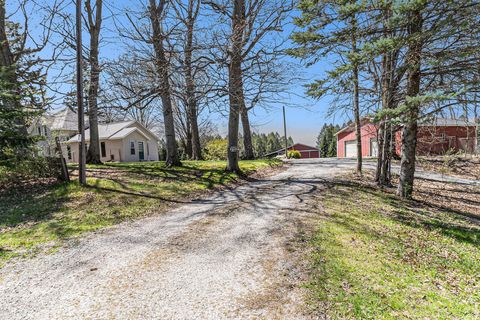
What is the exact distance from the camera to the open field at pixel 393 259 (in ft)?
10.0

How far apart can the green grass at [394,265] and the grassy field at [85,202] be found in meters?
4.37

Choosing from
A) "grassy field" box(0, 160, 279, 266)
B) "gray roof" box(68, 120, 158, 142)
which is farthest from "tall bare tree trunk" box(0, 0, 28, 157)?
"gray roof" box(68, 120, 158, 142)

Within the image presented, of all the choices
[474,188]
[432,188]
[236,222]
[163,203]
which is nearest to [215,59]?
[163,203]

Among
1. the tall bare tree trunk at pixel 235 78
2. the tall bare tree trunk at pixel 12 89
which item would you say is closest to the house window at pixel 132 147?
the tall bare tree trunk at pixel 12 89

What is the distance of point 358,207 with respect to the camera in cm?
707

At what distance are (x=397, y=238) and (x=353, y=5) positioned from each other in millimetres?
4927

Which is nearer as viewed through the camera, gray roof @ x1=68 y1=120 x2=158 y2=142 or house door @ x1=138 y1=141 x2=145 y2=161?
gray roof @ x1=68 y1=120 x2=158 y2=142

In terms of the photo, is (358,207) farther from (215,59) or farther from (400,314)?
(215,59)

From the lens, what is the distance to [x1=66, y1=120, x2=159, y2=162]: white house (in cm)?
2377

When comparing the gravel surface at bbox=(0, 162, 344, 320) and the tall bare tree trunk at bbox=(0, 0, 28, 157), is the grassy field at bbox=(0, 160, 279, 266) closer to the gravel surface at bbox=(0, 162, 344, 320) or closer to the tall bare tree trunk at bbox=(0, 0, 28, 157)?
the gravel surface at bbox=(0, 162, 344, 320)

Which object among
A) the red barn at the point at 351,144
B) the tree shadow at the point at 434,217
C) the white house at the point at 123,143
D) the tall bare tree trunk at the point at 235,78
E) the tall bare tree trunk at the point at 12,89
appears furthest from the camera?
the red barn at the point at 351,144

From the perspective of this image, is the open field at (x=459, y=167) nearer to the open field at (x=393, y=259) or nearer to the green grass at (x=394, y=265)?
the open field at (x=393, y=259)

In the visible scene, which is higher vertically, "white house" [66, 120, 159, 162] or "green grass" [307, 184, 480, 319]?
"white house" [66, 120, 159, 162]

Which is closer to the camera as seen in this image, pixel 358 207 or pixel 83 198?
pixel 358 207
